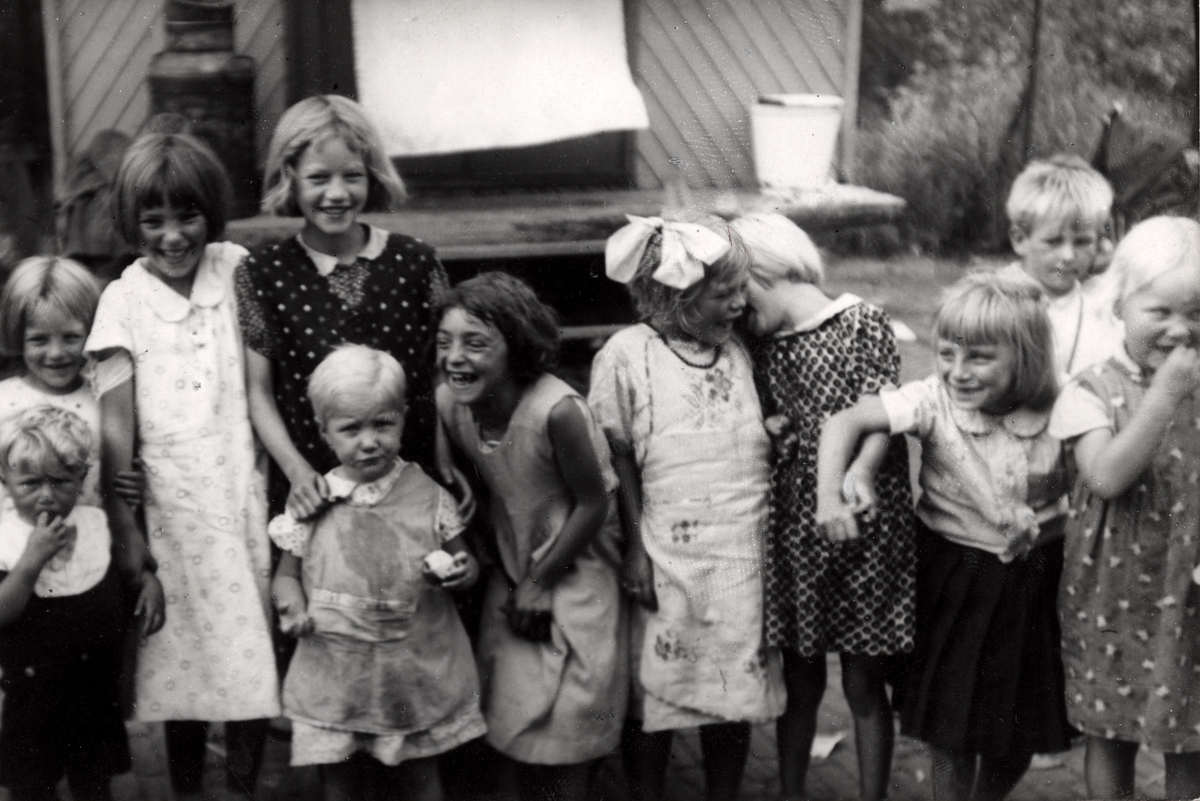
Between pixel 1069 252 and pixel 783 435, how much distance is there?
2.75ft

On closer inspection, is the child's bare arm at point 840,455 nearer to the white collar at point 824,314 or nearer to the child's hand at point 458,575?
the white collar at point 824,314

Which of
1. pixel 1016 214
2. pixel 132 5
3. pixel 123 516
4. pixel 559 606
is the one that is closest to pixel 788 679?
pixel 559 606

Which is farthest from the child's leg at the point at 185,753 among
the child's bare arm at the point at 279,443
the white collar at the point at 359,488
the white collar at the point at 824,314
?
the white collar at the point at 824,314

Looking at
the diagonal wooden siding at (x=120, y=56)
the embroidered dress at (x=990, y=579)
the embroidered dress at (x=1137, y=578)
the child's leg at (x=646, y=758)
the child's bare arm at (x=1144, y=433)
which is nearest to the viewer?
the child's bare arm at (x=1144, y=433)

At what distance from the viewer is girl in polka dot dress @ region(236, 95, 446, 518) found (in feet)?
10.6

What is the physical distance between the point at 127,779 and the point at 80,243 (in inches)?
65.8

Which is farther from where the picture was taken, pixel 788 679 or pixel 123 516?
pixel 788 679

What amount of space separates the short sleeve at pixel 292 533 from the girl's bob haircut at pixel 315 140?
0.76 m

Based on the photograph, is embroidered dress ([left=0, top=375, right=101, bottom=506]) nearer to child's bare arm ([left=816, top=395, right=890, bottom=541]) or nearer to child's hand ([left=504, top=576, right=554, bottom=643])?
child's hand ([left=504, top=576, right=554, bottom=643])

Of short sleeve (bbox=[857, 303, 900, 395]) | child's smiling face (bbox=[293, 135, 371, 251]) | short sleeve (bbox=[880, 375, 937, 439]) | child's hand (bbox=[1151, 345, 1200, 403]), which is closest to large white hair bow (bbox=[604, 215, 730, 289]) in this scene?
short sleeve (bbox=[857, 303, 900, 395])

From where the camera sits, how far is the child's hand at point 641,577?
3.27 metres

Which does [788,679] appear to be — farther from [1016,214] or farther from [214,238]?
[214,238]

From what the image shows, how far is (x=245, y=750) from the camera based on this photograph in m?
3.48

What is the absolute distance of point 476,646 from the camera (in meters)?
3.37
